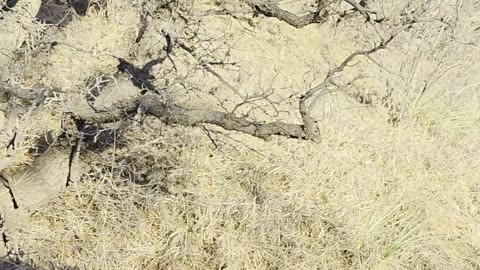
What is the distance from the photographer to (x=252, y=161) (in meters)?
4.32

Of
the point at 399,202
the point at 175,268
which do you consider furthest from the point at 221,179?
the point at 399,202

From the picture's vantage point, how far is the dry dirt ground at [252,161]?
351 cm

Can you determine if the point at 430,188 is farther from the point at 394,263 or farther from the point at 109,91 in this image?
the point at 109,91

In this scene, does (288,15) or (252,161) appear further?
(252,161)

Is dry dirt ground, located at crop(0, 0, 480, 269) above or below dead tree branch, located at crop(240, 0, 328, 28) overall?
below

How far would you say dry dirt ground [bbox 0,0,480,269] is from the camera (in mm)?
3506

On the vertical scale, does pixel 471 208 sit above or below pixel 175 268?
above

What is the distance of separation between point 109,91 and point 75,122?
30cm

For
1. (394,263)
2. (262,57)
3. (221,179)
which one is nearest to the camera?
A: (394,263)

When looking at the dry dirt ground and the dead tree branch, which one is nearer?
the dead tree branch

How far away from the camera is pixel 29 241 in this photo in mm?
3424

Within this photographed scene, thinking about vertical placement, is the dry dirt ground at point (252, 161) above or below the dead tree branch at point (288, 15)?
below

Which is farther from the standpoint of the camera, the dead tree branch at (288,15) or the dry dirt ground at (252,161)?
the dry dirt ground at (252,161)

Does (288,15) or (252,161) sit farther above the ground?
(288,15)
